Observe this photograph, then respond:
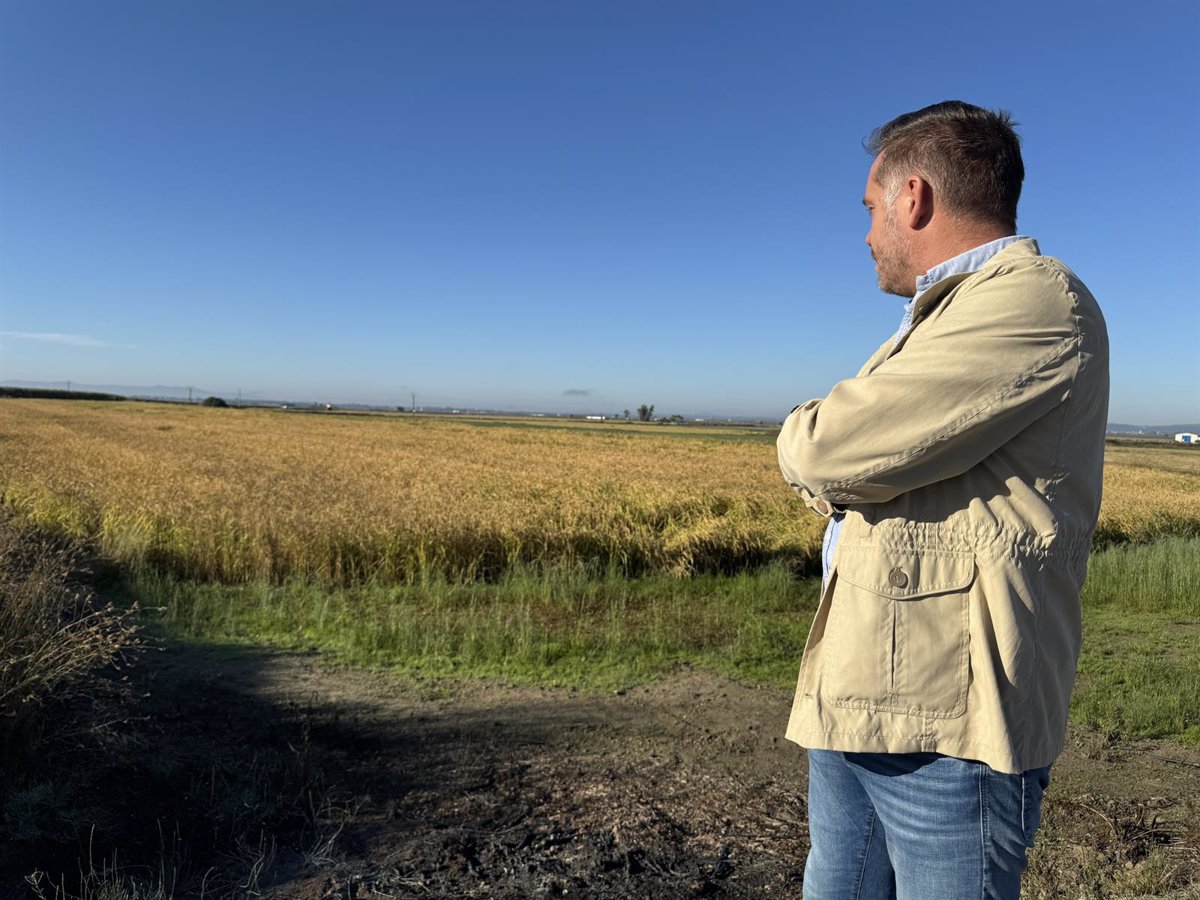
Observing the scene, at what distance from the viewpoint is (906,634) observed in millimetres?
1374

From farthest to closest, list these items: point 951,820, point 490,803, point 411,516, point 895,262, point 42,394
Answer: point 42,394, point 411,516, point 490,803, point 895,262, point 951,820

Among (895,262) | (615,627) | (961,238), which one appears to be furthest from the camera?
(615,627)

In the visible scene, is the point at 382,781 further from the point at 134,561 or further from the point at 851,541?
the point at 134,561

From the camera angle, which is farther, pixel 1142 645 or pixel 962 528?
pixel 1142 645

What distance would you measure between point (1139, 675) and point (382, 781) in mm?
5246

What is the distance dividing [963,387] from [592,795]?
115 inches

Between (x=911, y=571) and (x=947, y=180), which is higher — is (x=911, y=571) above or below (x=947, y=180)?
below

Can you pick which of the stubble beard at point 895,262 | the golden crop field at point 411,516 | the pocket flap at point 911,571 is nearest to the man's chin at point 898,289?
the stubble beard at point 895,262

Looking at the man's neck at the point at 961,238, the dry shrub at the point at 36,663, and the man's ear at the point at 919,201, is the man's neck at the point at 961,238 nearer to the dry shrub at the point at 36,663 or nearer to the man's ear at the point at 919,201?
the man's ear at the point at 919,201

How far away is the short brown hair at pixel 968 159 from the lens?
58.6 inches

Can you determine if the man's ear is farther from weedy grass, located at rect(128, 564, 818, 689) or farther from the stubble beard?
weedy grass, located at rect(128, 564, 818, 689)

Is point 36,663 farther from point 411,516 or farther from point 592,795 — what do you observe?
point 411,516

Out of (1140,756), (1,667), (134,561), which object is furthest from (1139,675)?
(134,561)

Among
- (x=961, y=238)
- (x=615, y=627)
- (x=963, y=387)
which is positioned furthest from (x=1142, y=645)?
(x=963, y=387)
